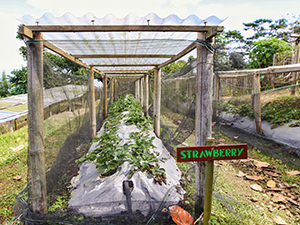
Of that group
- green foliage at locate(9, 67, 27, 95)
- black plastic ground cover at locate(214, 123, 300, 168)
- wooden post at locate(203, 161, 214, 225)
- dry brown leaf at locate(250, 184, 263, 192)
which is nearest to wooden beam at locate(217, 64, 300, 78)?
black plastic ground cover at locate(214, 123, 300, 168)

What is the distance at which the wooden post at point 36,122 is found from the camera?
87.9 inches

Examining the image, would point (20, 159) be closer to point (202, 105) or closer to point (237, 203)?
point (202, 105)

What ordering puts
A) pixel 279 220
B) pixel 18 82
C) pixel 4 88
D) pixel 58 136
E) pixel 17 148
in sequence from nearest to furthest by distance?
pixel 279 220
pixel 58 136
pixel 17 148
pixel 18 82
pixel 4 88

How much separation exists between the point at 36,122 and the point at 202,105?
1935 millimetres

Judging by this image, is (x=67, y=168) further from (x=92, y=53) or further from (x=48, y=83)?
(x=92, y=53)

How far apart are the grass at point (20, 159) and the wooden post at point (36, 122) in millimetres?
435

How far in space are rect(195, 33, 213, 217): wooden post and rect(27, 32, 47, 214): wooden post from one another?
72.1 inches

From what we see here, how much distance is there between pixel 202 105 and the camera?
8.02ft

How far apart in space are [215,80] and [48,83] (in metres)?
6.42

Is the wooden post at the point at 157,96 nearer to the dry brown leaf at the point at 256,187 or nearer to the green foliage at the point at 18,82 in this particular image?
the dry brown leaf at the point at 256,187

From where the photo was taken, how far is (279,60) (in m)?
9.91

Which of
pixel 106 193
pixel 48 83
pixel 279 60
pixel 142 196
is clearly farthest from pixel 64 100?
pixel 279 60

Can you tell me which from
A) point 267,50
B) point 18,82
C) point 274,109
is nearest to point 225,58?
point 267,50

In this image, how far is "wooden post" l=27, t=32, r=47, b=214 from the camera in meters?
2.23
